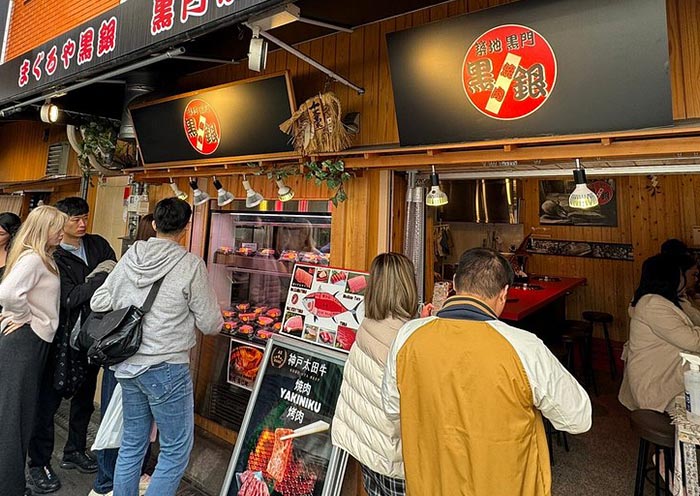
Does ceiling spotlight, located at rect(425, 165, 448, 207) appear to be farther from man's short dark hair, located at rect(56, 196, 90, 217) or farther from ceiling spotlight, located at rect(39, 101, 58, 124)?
ceiling spotlight, located at rect(39, 101, 58, 124)

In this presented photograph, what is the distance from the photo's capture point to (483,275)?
1.53 meters

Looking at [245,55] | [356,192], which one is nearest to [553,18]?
[356,192]

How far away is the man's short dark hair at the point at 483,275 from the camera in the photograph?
1.52 meters

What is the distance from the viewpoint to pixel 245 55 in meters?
3.41

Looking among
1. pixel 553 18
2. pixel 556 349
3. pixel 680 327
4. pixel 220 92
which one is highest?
pixel 220 92

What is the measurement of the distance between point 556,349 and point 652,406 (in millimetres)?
3257

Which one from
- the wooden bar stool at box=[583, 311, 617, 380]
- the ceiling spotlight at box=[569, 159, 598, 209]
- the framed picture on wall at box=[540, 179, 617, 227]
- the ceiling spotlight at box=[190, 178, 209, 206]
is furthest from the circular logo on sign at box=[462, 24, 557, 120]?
the framed picture on wall at box=[540, 179, 617, 227]

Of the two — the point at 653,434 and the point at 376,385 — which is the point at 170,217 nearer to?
the point at 376,385

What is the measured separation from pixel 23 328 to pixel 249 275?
5.83ft

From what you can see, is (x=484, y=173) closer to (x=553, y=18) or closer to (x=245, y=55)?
(x=553, y=18)

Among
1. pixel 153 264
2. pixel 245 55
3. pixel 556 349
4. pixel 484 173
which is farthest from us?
pixel 556 349

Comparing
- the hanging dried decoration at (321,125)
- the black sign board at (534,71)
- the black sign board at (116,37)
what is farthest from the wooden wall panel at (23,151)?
the black sign board at (534,71)

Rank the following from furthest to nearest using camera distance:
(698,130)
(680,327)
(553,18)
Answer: (680,327) → (553,18) → (698,130)

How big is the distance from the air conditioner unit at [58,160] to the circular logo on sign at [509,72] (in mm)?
5860
